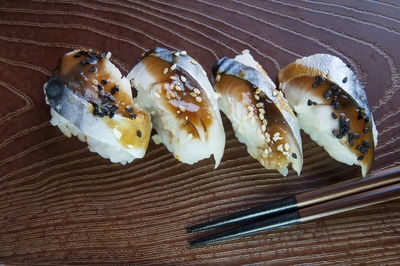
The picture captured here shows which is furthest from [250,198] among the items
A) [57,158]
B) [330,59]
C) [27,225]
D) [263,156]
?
[27,225]

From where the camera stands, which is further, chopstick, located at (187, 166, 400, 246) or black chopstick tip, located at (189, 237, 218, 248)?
black chopstick tip, located at (189, 237, 218, 248)

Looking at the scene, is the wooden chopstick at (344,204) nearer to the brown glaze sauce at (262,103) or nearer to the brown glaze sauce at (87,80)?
the brown glaze sauce at (262,103)

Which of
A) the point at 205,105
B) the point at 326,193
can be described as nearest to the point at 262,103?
the point at 205,105

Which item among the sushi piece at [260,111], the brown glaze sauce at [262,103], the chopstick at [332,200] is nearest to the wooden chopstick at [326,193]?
the chopstick at [332,200]

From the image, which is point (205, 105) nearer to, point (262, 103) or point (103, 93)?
point (262, 103)

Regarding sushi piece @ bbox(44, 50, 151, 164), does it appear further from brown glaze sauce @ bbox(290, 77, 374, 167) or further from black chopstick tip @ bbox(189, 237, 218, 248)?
brown glaze sauce @ bbox(290, 77, 374, 167)

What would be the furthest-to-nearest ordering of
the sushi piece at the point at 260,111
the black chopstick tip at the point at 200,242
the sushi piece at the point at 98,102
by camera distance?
1. the black chopstick tip at the point at 200,242
2. the sushi piece at the point at 260,111
3. the sushi piece at the point at 98,102

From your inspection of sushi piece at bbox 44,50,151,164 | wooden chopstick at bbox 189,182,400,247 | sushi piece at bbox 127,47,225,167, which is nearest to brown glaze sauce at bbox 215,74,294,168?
sushi piece at bbox 127,47,225,167
